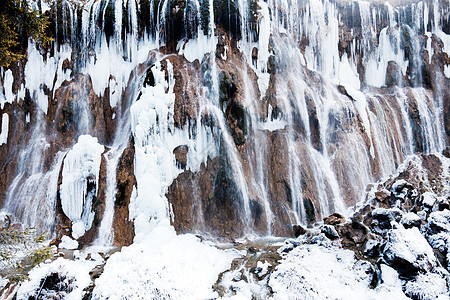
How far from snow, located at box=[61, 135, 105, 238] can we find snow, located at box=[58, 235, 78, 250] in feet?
1.86

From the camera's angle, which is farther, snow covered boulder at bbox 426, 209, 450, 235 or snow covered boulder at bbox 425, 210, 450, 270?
snow covered boulder at bbox 426, 209, 450, 235

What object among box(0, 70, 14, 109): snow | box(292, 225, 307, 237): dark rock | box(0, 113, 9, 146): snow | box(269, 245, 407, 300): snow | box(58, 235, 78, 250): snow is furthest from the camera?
box(0, 70, 14, 109): snow

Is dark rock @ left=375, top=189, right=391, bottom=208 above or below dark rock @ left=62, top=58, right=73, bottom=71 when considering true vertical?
below

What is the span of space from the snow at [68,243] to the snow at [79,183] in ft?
1.86

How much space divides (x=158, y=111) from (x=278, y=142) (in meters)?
6.24

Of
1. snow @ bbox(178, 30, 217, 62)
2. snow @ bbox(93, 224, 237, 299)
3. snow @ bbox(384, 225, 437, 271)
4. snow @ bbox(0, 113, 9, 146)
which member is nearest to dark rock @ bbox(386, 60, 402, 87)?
snow @ bbox(178, 30, 217, 62)

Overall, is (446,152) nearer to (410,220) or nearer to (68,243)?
(410,220)

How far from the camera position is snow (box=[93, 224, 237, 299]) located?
26.4 ft

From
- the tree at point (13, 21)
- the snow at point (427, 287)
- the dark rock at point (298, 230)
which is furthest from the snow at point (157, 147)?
the snow at point (427, 287)

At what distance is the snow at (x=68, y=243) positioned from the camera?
11703mm

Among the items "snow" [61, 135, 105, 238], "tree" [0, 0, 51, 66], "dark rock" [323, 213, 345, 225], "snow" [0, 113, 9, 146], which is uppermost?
"tree" [0, 0, 51, 66]

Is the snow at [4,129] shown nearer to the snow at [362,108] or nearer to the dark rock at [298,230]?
the dark rock at [298,230]

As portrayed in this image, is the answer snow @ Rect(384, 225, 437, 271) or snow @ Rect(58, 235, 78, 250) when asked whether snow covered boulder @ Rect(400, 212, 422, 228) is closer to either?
snow @ Rect(384, 225, 437, 271)

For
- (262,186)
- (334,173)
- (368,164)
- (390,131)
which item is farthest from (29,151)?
(390,131)
